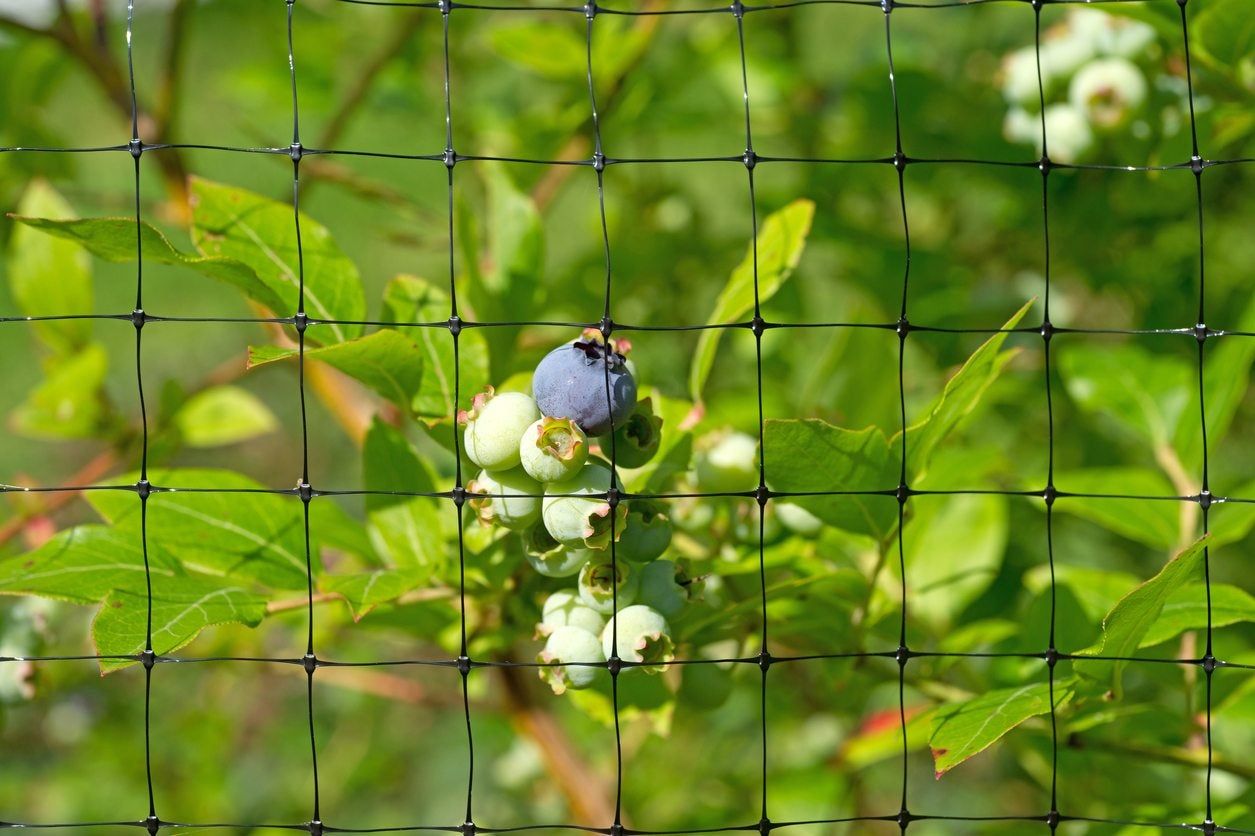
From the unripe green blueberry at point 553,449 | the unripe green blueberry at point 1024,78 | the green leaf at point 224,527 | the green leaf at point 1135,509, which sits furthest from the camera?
the unripe green blueberry at point 1024,78

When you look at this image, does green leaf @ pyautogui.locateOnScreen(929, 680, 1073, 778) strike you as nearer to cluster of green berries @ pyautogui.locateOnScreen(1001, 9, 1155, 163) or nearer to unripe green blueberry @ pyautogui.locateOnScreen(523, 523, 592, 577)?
unripe green blueberry @ pyautogui.locateOnScreen(523, 523, 592, 577)

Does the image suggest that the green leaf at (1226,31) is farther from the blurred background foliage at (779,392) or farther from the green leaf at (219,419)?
the green leaf at (219,419)

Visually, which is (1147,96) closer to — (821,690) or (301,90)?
(821,690)

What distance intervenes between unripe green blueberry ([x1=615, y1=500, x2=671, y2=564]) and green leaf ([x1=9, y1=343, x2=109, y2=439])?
1.52 feet

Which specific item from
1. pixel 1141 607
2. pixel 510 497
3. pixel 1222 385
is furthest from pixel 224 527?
pixel 1222 385

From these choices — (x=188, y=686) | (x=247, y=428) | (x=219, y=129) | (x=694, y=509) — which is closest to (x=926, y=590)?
(x=694, y=509)

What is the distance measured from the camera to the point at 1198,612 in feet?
2.09

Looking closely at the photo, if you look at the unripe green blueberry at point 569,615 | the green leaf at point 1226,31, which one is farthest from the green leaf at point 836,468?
the green leaf at point 1226,31

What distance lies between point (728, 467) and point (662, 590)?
0.12 m

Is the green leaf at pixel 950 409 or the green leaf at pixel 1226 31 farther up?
the green leaf at pixel 1226 31

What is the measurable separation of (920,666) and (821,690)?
264mm

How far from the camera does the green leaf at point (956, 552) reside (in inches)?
34.7

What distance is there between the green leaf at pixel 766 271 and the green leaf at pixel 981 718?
0.21m

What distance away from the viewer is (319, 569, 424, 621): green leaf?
57 cm
